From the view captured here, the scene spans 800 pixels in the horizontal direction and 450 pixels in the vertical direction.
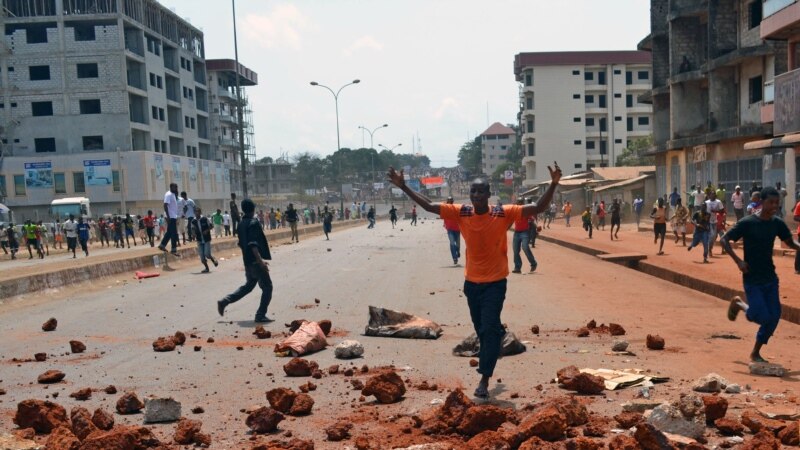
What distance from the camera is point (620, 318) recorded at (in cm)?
1066

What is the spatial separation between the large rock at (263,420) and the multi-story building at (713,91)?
2626 cm

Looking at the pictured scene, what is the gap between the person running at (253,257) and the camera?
10852 mm

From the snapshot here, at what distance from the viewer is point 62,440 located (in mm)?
4891

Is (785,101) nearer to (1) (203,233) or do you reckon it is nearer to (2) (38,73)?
(1) (203,233)

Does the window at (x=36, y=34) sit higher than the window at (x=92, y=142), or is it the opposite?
the window at (x=36, y=34)

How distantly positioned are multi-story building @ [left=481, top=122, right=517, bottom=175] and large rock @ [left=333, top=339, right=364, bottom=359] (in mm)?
158617

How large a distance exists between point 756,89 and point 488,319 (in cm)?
3217

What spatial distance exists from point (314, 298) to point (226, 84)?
89.5 metres

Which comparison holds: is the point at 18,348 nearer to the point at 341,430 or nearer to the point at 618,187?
the point at 341,430

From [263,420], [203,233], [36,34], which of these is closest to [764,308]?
[263,420]

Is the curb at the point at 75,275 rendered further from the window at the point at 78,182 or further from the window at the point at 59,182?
the window at the point at 59,182

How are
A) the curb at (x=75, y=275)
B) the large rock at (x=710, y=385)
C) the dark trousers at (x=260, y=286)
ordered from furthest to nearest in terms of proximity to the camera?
the curb at (x=75, y=275)
the dark trousers at (x=260, y=286)
the large rock at (x=710, y=385)

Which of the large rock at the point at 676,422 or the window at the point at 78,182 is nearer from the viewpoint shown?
the large rock at the point at 676,422

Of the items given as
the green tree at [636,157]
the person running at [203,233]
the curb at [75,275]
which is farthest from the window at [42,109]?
the green tree at [636,157]
